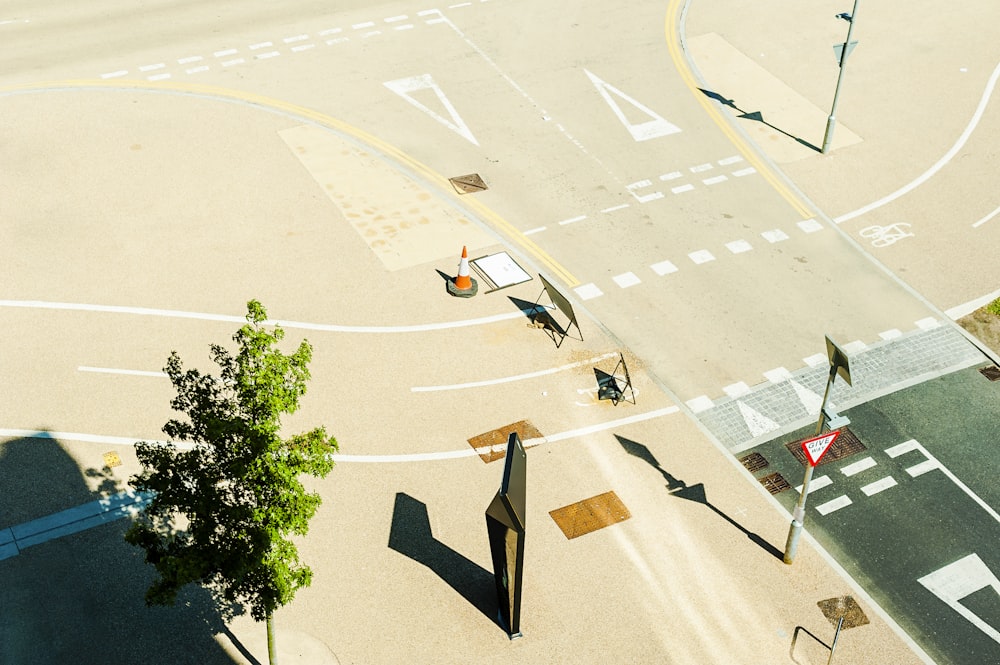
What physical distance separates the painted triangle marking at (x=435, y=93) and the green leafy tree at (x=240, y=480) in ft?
57.4

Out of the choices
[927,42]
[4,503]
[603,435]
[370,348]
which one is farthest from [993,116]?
[4,503]

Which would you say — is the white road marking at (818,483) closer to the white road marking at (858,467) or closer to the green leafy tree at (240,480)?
the white road marking at (858,467)

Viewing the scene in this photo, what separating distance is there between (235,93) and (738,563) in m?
21.3

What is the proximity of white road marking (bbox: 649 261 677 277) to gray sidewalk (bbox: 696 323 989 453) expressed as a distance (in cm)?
430

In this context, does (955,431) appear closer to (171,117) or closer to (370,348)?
(370,348)

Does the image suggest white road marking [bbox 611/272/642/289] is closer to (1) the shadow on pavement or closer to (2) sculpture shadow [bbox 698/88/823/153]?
(2) sculpture shadow [bbox 698/88/823/153]

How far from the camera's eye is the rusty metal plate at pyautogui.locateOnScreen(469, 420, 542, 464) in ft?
71.9

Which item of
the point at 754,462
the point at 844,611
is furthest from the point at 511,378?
the point at 844,611

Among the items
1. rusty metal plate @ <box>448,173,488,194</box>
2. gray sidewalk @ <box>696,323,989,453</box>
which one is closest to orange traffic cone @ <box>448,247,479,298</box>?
rusty metal plate @ <box>448,173,488,194</box>

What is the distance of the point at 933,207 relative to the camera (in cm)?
2995

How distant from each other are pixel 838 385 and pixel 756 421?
259cm

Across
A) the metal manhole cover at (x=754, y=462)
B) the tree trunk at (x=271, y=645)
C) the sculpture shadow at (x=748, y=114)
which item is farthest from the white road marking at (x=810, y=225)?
the tree trunk at (x=271, y=645)

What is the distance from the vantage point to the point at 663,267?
89.4 feet

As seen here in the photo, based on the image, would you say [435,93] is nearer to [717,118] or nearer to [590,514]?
[717,118]
